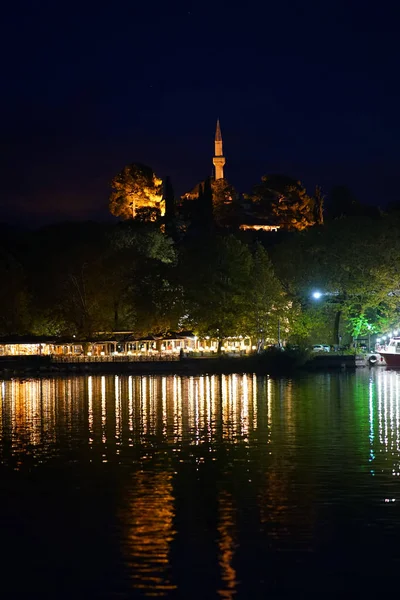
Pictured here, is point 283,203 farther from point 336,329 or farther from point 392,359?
point 392,359

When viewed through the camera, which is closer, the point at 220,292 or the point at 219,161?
the point at 220,292

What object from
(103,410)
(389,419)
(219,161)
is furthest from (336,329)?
(219,161)

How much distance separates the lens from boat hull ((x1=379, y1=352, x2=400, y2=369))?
87.1 metres

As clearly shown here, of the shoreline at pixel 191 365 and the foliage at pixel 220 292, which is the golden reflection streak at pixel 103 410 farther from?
the foliage at pixel 220 292

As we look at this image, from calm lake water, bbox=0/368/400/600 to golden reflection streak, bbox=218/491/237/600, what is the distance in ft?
0.15

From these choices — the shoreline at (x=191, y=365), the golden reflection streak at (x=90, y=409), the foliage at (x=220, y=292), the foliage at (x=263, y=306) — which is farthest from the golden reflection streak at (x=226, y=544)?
the foliage at (x=220, y=292)

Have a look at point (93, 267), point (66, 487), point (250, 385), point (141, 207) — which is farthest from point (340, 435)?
point (141, 207)

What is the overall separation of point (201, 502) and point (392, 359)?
64.5 metres

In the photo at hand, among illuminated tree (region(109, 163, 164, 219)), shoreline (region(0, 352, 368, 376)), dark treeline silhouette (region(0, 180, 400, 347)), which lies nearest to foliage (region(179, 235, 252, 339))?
dark treeline silhouette (region(0, 180, 400, 347))

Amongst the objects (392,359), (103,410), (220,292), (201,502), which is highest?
(220,292)

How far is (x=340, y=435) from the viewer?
37.8 meters

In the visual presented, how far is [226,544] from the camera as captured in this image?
2091cm

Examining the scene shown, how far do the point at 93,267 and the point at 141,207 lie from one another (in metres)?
Answer: 48.1

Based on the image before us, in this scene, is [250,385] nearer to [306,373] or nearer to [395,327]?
[306,373]
